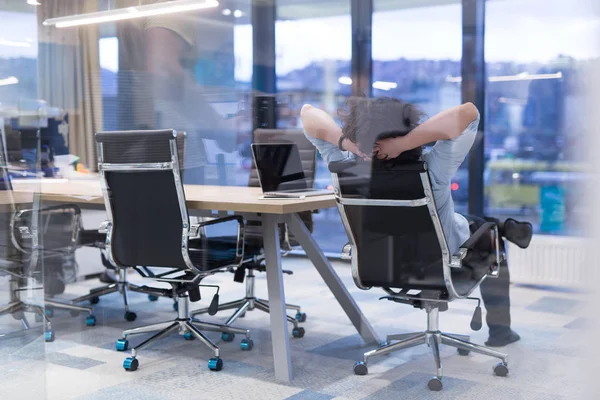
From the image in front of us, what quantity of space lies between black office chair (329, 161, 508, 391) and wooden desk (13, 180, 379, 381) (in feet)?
0.54

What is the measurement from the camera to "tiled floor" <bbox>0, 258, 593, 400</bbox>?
254cm

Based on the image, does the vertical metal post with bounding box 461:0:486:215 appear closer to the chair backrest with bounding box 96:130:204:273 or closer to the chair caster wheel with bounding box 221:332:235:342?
the chair backrest with bounding box 96:130:204:273

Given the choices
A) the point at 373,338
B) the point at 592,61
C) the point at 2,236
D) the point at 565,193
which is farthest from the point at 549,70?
the point at 2,236

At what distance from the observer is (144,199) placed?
340 centimetres

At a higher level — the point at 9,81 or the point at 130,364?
the point at 9,81

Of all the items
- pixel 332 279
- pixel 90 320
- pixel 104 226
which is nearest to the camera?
pixel 332 279

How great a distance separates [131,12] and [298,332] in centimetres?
158

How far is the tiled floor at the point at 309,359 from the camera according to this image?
8.35 feet

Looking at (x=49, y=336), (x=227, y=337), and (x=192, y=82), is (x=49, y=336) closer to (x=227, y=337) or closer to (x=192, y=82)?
(x=227, y=337)

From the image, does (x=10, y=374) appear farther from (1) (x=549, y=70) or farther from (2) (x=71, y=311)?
(1) (x=549, y=70)

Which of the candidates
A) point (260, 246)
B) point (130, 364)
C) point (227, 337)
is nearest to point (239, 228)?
point (260, 246)

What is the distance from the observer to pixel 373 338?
3.17 meters

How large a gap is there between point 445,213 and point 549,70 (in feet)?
2.18

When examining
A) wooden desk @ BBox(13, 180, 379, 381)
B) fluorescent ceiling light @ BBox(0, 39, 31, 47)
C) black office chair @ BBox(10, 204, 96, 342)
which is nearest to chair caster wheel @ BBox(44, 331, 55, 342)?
black office chair @ BBox(10, 204, 96, 342)
